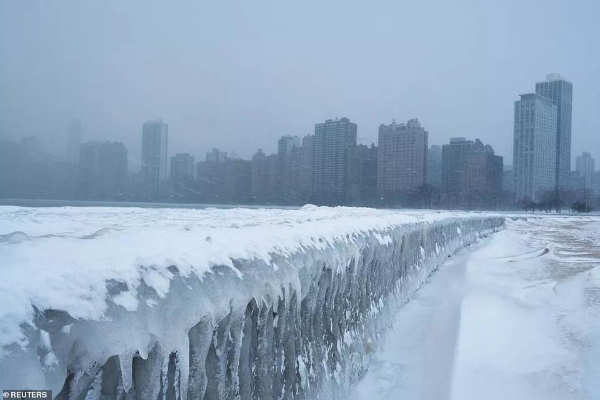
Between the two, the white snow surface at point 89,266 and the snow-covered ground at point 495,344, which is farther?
the snow-covered ground at point 495,344

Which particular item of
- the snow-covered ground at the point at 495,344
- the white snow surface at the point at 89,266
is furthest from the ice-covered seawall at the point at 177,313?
the snow-covered ground at the point at 495,344

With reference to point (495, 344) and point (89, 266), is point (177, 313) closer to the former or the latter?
point (89, 266)

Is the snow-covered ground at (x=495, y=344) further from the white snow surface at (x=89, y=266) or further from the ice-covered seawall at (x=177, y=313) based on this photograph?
the white snow surface at (x=89, y=266)

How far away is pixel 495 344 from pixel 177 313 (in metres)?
4.10

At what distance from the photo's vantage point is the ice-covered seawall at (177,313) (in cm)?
136

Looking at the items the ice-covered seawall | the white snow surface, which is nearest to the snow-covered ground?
the ice-covered seawall

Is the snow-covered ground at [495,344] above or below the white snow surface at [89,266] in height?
below

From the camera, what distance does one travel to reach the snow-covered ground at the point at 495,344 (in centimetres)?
383

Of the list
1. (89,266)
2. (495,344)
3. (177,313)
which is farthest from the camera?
(495,344)

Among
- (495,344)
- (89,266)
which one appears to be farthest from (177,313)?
(495,344)

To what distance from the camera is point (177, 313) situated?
185 centimetres

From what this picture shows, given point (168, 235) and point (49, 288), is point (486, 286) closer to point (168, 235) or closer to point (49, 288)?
point (168, 235)

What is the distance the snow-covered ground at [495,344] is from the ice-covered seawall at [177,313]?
2.14 feet

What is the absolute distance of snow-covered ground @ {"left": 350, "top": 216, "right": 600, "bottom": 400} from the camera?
3.83 m
